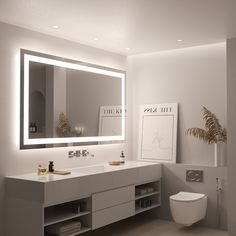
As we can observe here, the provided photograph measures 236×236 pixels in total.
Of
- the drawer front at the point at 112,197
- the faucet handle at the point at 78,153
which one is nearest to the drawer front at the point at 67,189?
the drawer front at the point at 112,197

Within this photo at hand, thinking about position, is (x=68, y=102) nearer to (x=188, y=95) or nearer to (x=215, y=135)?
(x=188, y=95)

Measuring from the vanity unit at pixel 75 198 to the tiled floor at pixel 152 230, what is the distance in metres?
0.26

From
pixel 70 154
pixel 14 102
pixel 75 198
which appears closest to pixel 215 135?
pixel 70 154

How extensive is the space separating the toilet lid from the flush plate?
0.21 m

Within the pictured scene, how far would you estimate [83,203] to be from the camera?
4152 mm

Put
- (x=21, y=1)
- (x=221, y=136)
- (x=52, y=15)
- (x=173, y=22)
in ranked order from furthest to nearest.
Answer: (x=221, y=136) → (x=173, y=22) → (x=52, y=15) → (x=21, y=1)

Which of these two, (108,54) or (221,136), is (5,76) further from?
(221,136)

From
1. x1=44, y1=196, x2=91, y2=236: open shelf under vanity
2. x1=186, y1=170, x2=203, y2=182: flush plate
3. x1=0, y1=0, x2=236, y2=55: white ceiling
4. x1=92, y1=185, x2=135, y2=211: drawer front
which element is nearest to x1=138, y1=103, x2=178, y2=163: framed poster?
x1=186, y1=170, x2=203, y2=182: flush plate

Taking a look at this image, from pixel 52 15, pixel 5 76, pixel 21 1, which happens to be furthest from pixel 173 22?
pixel 5 76

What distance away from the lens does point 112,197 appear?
4320mm

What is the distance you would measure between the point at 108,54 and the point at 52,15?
178cm

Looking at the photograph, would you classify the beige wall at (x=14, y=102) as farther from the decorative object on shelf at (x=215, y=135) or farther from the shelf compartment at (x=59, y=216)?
the decorative object on shelf at (x=215, y=135)

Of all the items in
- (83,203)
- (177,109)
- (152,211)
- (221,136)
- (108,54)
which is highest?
(108,54)

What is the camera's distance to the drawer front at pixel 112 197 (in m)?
4.10
